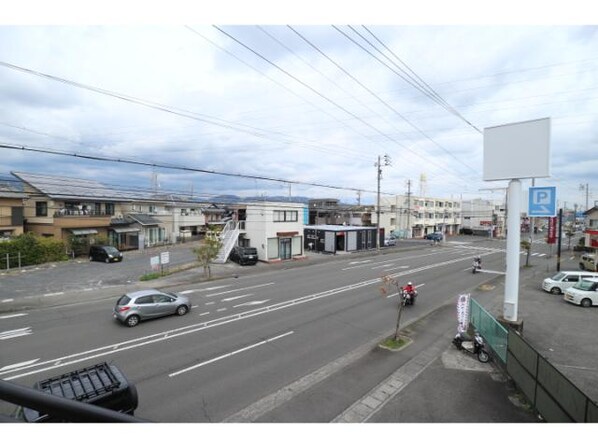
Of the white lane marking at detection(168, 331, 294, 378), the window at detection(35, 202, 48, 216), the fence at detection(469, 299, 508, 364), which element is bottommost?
the white lane marking at detection(168, 331, 294, 378)

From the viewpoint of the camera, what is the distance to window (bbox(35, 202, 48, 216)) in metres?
32.1

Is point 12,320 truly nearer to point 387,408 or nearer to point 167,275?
point 167,275

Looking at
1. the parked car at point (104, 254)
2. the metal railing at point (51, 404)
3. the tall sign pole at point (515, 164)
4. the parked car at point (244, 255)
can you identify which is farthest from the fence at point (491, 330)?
the parked car at point (104, 254)

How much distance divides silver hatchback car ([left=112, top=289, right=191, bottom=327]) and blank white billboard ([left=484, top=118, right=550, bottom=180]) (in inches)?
606

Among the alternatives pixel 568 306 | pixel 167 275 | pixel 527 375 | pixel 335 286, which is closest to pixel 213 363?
pixel 527 375

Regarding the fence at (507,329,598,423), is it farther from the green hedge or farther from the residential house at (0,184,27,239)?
the residential house at (0,184,27,239)

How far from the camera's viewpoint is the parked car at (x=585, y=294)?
18.2 metres

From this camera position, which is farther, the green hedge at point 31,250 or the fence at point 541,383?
the green hedge at point 31,250

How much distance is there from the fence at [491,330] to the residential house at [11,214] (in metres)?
35.7

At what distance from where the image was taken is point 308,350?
11.7m

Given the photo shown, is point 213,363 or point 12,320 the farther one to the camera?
point 12,320

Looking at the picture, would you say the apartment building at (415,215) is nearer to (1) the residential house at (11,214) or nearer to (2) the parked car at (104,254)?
(2) the parked car at (104,254)

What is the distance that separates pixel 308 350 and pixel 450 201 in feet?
273

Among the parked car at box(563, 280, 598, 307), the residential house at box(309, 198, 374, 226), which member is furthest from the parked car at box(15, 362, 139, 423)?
the residential house at box(309, 198, 374, 226)
